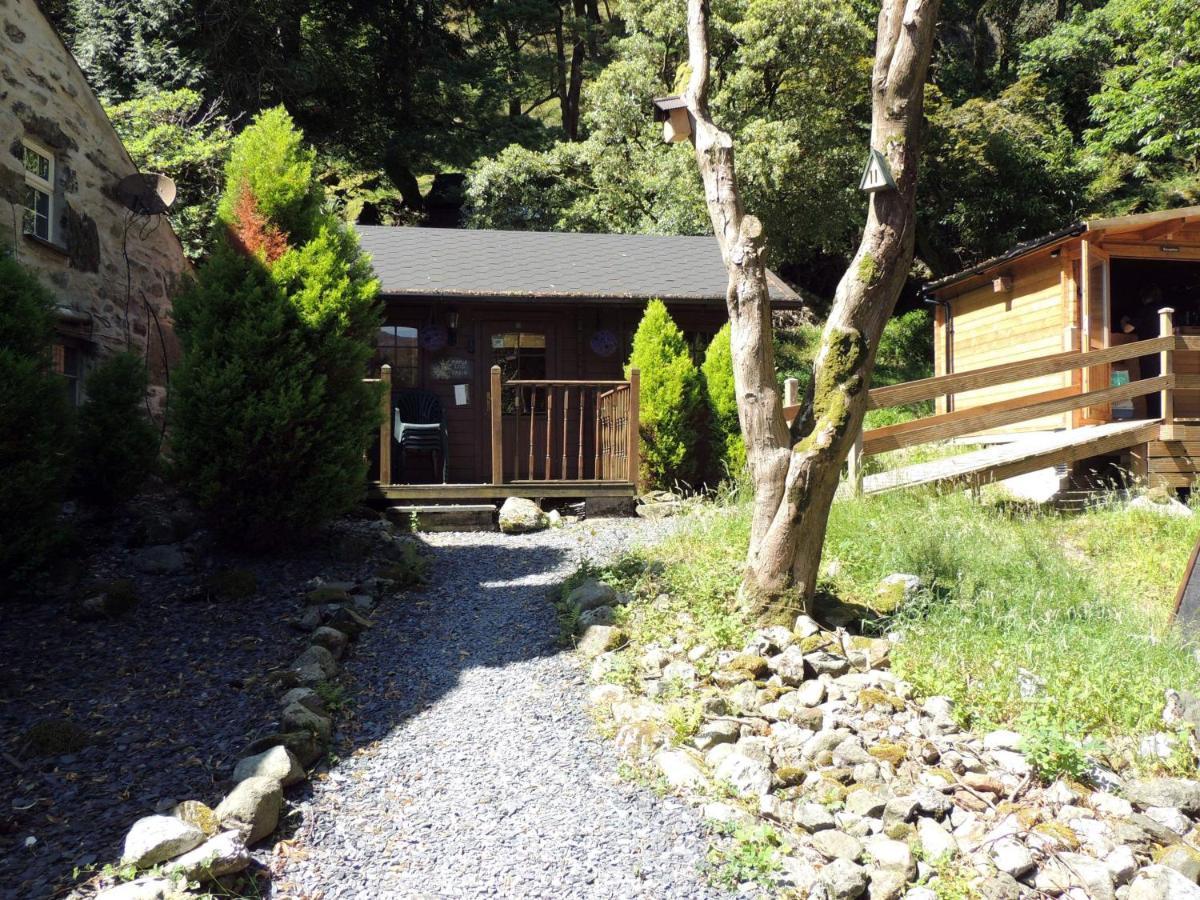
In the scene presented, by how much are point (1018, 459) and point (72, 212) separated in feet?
27.8

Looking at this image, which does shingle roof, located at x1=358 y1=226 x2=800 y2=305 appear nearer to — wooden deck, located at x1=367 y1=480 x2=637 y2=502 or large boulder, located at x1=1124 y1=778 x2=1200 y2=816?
wooden deck, located at x1=367 y1=480 x2=637 y2=502

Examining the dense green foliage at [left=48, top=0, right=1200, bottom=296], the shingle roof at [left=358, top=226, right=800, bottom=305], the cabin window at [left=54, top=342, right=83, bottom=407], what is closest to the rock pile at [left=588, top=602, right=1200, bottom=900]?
the cabin window at [left=54, top=342, right=83, bottom=407]

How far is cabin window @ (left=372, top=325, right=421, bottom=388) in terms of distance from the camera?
1046 cm

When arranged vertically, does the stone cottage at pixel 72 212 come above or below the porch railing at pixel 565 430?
above

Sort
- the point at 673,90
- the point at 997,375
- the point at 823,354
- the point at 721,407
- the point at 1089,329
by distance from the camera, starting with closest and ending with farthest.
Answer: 1. the point at 823,354
2. the point at 997,375
3. the point at 721,407
4. the point at 1089,329
5. the point at 673,90

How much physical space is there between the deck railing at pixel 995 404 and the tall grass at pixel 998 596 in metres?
0.55

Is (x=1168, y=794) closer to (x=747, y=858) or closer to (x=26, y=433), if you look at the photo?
(x=747, y=858)

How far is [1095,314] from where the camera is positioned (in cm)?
1009

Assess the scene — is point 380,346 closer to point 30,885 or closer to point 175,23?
point 30,885

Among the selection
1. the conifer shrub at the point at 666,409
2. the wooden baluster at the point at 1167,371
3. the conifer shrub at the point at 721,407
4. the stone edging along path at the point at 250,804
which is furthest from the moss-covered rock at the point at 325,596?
the wooden baluster at the point at 1167,371

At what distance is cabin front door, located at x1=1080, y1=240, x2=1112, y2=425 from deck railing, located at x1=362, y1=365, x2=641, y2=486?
210 inches

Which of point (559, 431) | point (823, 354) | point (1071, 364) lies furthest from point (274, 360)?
point (1071, 364)

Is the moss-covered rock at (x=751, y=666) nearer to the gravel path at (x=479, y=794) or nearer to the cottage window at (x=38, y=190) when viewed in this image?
the gravel path at (x=479, y=794)

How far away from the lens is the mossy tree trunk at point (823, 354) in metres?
4.65
